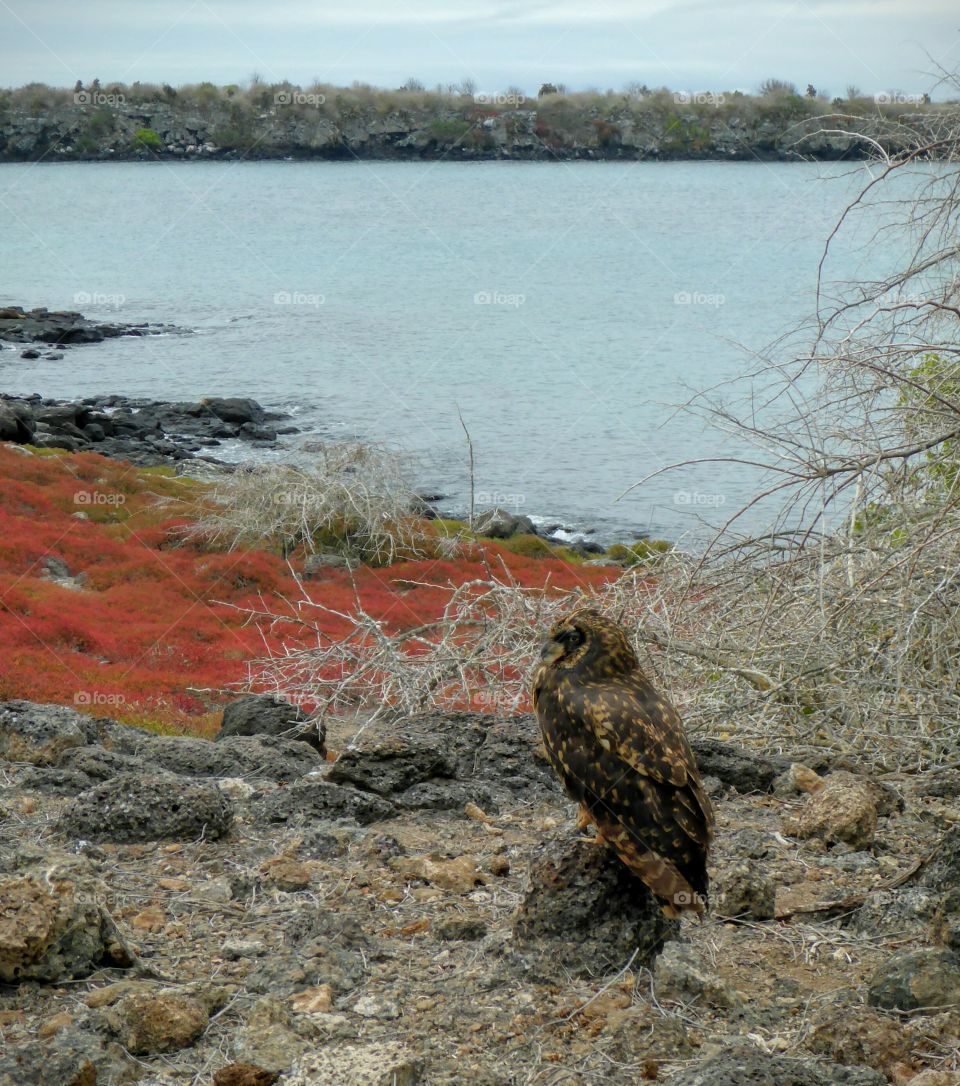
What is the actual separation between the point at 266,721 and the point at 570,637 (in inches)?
201

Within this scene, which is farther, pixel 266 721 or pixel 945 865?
pixel 266 721

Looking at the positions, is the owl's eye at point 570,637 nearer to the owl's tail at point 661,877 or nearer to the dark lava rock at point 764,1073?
the owl's tail at point 661,877

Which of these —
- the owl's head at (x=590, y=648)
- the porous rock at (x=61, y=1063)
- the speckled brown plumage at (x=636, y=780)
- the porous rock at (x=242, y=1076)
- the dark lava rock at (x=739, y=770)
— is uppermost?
the owl's head at (x=590, y=648)

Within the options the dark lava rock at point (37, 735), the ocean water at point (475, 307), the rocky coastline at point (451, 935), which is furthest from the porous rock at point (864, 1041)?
the dark lava rock at point (37, 735)

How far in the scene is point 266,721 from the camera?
916 centimetres

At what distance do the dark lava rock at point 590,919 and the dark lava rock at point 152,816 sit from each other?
1.99 metres

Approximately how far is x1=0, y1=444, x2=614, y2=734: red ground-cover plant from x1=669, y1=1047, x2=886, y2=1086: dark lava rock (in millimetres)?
7179

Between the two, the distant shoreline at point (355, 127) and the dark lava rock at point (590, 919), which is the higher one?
the distant shoreline at point (355, 127)

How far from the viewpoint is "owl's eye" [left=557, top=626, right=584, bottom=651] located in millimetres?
4512

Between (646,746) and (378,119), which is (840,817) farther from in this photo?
(378,119)

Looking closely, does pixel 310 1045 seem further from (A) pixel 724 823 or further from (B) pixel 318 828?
(A) pixel 724 823

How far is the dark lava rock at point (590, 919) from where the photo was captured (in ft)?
14.5

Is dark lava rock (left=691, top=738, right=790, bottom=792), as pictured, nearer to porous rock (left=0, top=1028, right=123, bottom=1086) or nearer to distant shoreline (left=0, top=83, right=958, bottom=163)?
porous rock (left=0, top=1028, right=123, bottom=1086)

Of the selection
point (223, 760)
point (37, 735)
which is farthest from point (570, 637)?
point (37, 735)
